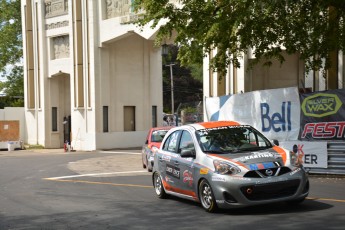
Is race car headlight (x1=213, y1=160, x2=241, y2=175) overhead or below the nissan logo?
overhead

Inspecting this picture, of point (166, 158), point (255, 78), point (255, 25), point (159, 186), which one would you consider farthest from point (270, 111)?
point (255, 78)

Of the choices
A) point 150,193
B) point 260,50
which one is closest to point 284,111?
A: point 260,50

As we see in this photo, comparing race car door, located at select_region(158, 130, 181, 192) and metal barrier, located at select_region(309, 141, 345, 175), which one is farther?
metal barrier, located at select_region(309, 141, 345, 175)

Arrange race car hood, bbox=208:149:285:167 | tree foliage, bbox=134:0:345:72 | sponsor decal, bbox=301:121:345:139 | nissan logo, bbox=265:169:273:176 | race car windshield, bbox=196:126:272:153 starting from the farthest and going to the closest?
sponsor decal, bbox=301:121:345:139 < tree foliage, bbox=134:0:345:72 < race car windshield, bbox=196:126:272:153 < race car hood, bbox=208:149:285:167 < nissan logo, bbox=265:169:273:176

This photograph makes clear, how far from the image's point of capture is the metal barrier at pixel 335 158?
47.3ft

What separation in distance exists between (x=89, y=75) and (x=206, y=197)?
2471 cm

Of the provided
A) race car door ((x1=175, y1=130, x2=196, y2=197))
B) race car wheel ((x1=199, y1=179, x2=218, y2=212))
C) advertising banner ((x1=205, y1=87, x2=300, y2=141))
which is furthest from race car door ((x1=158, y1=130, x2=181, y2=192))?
advertising banner ((x1=205, y1=87, x2=300, y2=141))

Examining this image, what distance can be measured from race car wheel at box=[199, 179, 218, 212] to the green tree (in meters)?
38.0

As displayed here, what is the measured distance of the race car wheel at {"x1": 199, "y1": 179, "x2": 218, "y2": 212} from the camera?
9.17 metres

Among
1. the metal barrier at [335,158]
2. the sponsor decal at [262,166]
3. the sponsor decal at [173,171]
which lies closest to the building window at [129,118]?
the metal barrier at [335,158]

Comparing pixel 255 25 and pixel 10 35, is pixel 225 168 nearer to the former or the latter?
pixel 255 25

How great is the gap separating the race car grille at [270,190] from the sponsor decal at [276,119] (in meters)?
7.19

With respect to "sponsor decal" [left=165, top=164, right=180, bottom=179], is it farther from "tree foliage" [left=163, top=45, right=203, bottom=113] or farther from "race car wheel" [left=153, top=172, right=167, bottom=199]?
"tree foliage" [left=163, top=45, right=203, bottom=113]

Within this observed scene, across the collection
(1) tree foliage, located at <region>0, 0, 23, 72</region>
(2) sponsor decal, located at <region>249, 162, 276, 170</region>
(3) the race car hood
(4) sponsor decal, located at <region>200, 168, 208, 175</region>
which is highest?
(1) tree foliage, located at <region>0, 0, 23, 72</region>
